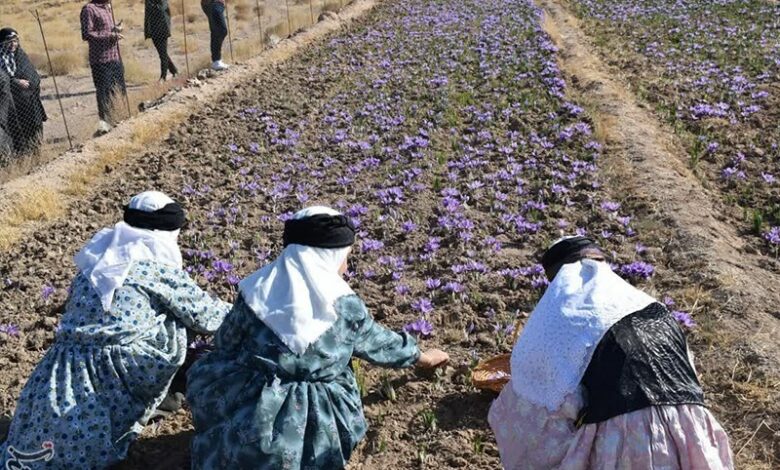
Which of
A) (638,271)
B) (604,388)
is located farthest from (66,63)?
(604,388)

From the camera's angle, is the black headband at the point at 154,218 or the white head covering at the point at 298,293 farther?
the black headband at the point at 154,218

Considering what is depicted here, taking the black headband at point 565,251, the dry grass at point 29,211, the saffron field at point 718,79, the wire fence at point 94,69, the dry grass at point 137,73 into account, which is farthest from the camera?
the dry grass at point 137,73

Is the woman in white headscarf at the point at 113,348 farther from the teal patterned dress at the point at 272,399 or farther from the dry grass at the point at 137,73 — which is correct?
the dry grass at the point at 137,73

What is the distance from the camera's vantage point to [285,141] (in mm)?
8633

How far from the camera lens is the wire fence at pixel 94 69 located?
8.64m

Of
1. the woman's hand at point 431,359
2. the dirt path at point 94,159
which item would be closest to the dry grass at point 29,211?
the dirt path at point 94,159

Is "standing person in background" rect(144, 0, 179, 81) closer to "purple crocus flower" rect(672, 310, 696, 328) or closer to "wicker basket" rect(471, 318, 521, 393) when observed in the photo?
"wicker basket" rect(471, 318, 521, 393)

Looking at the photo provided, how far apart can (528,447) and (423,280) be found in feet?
8.41

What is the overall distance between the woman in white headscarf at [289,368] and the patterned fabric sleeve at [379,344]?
17 mm

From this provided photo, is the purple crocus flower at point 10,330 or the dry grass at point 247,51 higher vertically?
the purple crocus flower at point 10,330

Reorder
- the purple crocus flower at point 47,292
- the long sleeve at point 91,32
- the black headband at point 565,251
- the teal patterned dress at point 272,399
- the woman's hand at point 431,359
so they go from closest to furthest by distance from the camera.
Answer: the teal patterned dress at point 272,399 < the black headband at point 565,251 < the woman's hand at point 431,359 < the purple crocus flower at point 47,292 < the long sleeve at point 91,32

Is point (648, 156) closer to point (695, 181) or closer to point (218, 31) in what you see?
point (695, 181)

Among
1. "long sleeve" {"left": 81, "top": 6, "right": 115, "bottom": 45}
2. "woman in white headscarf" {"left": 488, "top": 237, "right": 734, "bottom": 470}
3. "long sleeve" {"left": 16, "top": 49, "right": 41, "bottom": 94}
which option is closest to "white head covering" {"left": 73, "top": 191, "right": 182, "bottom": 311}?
"woman in white headscarf" {"left": 488, "top": 237, "right": 734, "bottom": 470}

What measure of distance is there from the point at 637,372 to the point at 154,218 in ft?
8.01
